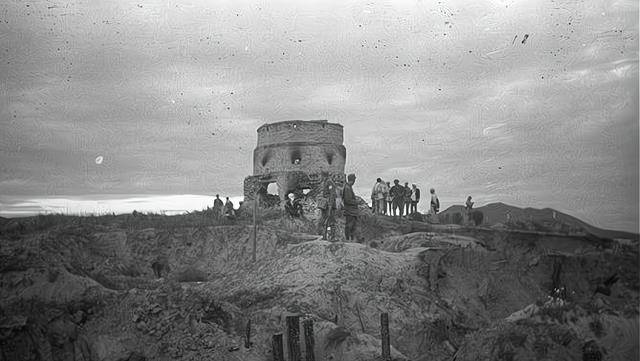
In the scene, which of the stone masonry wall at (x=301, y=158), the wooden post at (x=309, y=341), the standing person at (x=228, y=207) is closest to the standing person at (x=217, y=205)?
the standing person at (x=228, y=207)

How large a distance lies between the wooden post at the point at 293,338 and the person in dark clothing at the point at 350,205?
190 inches

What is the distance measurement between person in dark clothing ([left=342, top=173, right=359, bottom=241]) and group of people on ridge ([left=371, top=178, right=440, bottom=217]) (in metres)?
5.89

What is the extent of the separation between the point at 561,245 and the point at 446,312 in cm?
566

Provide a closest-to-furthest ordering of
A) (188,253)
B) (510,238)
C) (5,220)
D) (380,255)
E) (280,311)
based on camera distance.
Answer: (280,311) → (380,255) → (5,220) → (510,238) → (188,253)

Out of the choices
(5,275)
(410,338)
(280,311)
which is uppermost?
(5,275)

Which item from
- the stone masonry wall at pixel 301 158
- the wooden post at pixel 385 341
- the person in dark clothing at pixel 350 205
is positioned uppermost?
the stone masonry wall at pixel 301 158

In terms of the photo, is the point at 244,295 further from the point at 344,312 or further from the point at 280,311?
the point at 344,312

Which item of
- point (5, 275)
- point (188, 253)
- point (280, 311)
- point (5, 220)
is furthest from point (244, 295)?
point (5, 220)

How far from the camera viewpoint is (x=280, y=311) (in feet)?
35.5

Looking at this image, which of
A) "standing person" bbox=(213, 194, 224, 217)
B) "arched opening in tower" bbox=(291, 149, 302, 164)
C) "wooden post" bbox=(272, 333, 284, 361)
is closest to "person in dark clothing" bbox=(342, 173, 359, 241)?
"wooden post" bbox=(272, 333, 284, 361)

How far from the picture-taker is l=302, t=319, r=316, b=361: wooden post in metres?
9.38

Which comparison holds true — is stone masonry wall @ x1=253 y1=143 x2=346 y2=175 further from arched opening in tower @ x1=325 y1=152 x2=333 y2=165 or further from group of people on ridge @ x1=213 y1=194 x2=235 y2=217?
group of people on ridge @ x1=213 y1=194 x2=235 y2=217

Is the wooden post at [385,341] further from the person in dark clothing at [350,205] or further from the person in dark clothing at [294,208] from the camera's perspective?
the person in dark clothing at [294,208]

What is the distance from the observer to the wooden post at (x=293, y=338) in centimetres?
909
